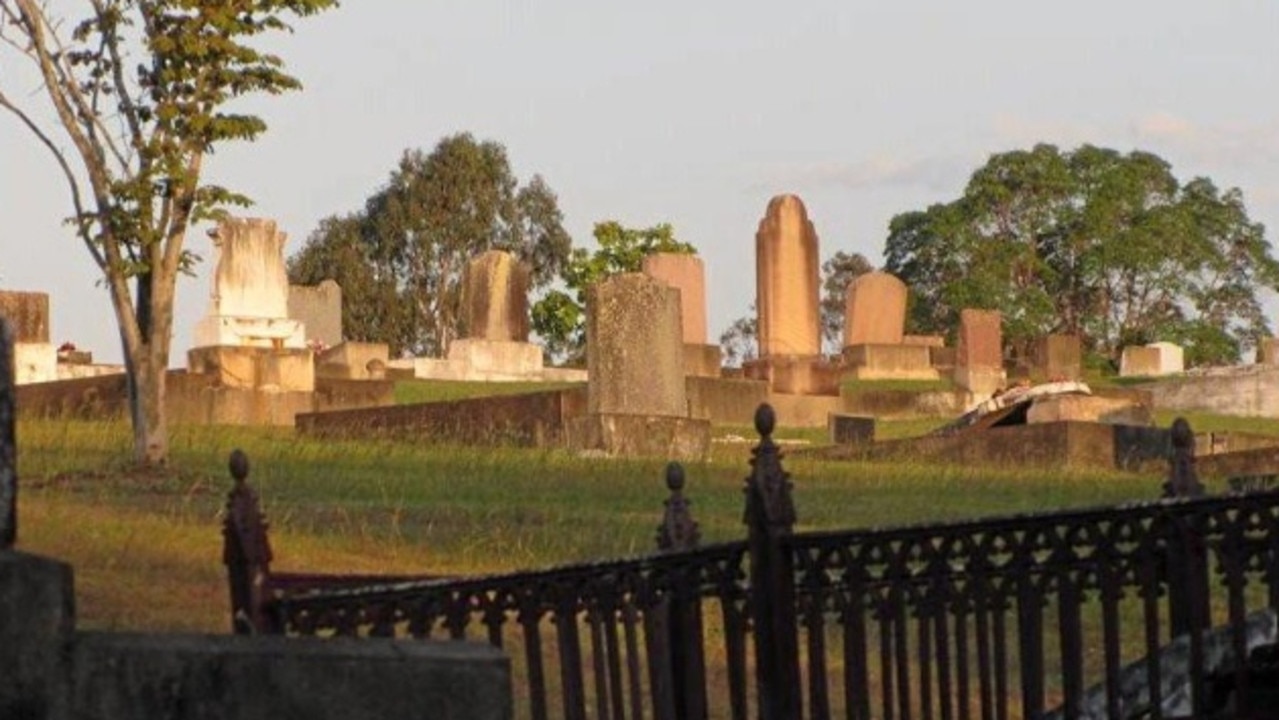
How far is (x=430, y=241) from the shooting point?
81.9 metres

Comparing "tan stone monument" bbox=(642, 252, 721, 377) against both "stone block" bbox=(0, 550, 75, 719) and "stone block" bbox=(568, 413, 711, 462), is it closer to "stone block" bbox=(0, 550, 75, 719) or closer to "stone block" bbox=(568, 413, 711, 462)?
"stone block" bbox=(568, 413, 711, 462)

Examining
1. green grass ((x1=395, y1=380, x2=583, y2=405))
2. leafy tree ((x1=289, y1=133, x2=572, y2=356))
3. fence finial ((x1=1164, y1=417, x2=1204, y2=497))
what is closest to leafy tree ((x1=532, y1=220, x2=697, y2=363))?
leafy tree ((x1=289, y1=133, x2=572, y2=356))

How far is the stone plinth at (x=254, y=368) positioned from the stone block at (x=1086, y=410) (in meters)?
7.24

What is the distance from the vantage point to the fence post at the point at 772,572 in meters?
7.69

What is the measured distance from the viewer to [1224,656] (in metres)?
7.86

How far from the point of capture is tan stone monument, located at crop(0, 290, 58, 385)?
3344 centimetres

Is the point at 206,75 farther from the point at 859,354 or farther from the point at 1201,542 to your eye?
the point at 859,354

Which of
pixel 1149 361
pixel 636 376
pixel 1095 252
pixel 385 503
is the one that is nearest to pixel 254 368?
pixel 636 376

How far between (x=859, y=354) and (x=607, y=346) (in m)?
19.1

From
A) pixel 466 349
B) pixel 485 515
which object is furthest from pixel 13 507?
pixel 466 349

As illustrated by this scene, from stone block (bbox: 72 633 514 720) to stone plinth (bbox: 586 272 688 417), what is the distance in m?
19.0

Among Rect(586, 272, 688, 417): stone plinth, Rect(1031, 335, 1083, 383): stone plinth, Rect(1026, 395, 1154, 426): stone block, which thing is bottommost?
Rect(1026, 395, 1154, 426): stone block

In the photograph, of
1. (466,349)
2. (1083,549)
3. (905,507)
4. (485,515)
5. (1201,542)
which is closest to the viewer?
(1201,542)

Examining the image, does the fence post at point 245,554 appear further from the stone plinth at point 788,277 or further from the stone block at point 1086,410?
the stone plinth at point 788,277
